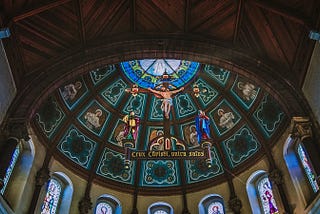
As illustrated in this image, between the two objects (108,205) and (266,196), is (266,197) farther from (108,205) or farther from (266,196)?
(108,205)

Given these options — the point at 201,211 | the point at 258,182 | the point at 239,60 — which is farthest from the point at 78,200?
the point at 239,60

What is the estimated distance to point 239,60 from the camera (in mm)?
15102

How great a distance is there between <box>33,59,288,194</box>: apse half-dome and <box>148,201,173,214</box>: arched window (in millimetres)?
760

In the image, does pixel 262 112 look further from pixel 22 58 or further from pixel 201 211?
pixel 22 58

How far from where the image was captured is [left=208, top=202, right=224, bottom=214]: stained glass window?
1756 cm

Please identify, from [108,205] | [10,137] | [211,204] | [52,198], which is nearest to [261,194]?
[211,204]

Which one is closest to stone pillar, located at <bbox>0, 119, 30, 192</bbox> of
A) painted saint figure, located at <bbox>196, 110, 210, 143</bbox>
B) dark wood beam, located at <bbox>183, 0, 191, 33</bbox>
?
painted saint figure, located at <bbox>196, 110, 210, 143</bbox>

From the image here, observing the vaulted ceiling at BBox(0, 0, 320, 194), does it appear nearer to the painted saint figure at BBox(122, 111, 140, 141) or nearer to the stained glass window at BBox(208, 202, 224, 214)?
the painted saint figure at BBox(122, 111, 140, 141)

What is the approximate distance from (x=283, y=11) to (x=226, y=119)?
7.66 m

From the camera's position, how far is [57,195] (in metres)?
16.5

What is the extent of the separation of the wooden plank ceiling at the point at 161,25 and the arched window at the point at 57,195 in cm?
495

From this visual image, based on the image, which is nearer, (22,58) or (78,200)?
(22,58)

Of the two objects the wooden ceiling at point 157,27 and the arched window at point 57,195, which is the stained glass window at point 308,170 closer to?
the wooden ceiling at point 157,27

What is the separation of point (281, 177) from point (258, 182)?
2050mm
